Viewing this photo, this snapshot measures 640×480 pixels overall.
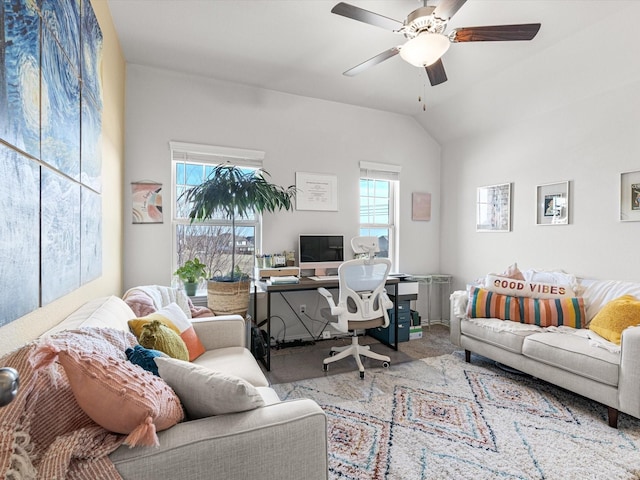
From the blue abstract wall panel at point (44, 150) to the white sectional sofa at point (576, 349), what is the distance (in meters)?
2.97

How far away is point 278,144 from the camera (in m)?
3.69

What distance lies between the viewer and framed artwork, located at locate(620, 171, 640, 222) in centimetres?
262

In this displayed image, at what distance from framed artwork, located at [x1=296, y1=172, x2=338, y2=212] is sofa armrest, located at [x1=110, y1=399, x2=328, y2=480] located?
114 inches

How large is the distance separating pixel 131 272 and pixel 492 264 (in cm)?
393

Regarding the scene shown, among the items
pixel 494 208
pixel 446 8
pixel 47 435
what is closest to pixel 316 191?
pixel 494 208

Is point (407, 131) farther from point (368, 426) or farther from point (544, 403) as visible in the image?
point (368, 426)

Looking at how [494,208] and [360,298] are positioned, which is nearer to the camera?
[360,298]

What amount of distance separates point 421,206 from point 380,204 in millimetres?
617

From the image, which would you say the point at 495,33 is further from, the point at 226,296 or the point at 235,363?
the point at 226,296

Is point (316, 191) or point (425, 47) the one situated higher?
point (425, 47)

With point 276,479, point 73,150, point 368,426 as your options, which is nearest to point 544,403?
point 368,426

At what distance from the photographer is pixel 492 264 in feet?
12.6

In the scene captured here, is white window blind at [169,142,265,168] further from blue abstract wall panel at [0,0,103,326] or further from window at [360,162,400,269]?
blue abstract wall panel at [0,0,103,326]

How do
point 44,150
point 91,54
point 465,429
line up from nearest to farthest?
1. point 44,150
2. point 91,54
3. point 465,429
